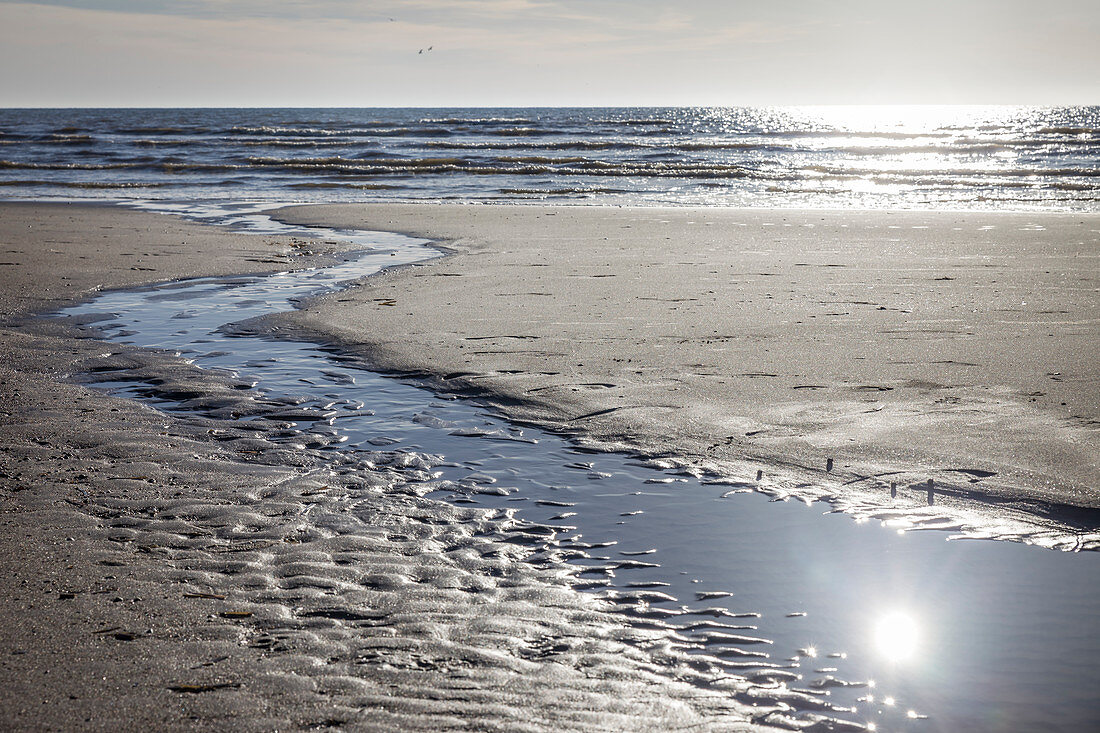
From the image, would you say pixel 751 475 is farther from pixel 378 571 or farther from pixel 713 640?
pixel 378 571

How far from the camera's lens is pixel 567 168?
2925 centimetres

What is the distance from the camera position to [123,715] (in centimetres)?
235

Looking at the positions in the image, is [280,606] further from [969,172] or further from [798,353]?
[969,172]

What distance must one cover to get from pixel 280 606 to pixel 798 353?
13.5 feet

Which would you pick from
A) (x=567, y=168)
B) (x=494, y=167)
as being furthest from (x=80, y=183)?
(x=567, y=168)

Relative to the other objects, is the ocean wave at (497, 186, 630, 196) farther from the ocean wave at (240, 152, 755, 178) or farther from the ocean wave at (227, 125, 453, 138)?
the ocean wave at (227, 125, 453, 138)

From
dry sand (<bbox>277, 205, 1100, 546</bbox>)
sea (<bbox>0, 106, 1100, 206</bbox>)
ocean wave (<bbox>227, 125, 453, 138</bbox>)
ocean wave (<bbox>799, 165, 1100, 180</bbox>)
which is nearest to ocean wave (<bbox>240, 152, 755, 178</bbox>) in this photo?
sea (<bbox>0, 106, 1100, 206</bbox>)

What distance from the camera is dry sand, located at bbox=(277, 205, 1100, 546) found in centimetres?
417

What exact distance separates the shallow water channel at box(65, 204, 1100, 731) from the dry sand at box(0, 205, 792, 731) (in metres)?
0.17

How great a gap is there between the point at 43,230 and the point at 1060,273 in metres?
13.5

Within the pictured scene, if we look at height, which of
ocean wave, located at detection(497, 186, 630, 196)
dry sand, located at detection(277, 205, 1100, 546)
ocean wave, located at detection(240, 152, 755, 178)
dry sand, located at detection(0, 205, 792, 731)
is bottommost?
dry sand, located at detection(0, 205, 792, 731)

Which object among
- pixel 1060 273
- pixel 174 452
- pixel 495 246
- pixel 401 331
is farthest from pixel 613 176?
pixel 174 452

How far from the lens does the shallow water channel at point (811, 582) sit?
2514 millimetres

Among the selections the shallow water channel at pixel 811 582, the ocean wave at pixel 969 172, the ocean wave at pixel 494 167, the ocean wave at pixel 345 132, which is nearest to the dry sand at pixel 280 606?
the shallow water channel at pixel 811 582
